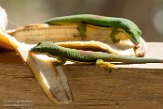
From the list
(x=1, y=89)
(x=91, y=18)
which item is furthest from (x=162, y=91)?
(x=91, y=18)

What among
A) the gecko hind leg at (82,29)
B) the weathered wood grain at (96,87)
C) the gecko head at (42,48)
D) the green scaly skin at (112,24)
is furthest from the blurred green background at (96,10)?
the weathered wood grain at (96,87)

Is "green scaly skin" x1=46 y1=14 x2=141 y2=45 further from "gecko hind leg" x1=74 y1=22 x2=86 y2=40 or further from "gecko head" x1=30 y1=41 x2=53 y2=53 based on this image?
"gecko head" x1=30 y1=41 x2=53 y2=53

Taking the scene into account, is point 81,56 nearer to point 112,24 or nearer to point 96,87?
point 96,87

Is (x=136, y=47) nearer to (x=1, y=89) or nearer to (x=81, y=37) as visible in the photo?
(x=81, y=37)

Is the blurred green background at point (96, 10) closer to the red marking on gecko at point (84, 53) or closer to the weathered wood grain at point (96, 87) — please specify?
the red marking on gecko at point (84, 53)

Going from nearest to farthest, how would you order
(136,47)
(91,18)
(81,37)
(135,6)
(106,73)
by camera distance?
(106,73)
(136,47)
(81,37)
(91,18)
(135,6)
